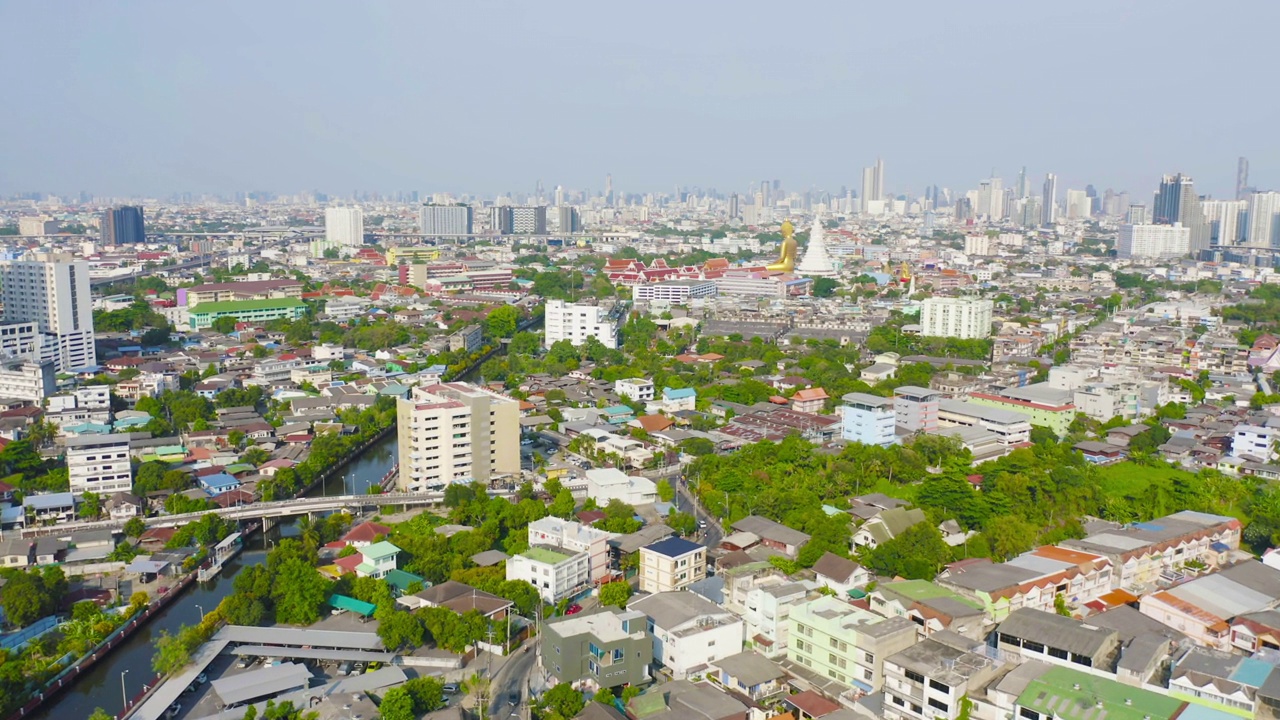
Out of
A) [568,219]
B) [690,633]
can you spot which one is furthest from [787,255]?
[690,633]

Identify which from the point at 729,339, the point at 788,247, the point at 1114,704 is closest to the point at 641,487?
the point at 1114,704

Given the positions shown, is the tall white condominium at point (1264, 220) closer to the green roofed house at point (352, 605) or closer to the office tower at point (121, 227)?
the green roofed house at point (352, 605)

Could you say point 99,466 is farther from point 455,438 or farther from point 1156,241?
point 1156,241

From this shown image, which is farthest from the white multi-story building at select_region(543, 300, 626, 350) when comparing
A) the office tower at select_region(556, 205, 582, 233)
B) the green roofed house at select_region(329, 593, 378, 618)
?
the office tower at select_region(556, 205, 582, 233)

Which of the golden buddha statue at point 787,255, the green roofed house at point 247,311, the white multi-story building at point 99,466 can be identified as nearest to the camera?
the white multi-story building at point 99,466

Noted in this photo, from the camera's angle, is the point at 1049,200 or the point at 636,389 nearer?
the point at 636,389

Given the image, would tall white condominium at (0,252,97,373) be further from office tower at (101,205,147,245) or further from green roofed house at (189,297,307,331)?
office tower at (101,205,147,245)

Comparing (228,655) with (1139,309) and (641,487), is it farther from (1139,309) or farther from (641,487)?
(1139,309)

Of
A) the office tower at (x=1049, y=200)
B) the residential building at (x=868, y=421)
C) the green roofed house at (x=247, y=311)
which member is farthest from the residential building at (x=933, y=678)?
the office tower at (x=1049, y=200)

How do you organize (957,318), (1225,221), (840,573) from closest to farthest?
(840,573) → (957,318) → (1225,221)
